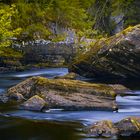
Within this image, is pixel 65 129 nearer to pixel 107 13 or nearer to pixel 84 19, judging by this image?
pixel 84 19

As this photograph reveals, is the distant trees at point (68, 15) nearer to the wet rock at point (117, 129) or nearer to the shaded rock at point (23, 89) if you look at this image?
the shaded rock at point (23, 89)

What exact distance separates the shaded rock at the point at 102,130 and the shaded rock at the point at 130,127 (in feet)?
0.64

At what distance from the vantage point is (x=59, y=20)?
107ft

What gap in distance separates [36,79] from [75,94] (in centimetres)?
218

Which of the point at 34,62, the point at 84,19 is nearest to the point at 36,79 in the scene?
the point at 34,62

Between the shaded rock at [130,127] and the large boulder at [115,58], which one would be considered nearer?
the shaded rock at [130,127]

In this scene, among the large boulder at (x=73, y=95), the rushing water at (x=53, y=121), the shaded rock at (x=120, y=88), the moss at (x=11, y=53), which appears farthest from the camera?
the moss at (x=11, y=53)

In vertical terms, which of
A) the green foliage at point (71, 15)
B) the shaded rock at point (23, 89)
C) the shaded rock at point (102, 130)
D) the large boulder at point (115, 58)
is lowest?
the shaded rock at point (102, 130)

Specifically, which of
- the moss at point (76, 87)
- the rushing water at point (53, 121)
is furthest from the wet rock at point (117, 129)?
the moss at point (76, 87)

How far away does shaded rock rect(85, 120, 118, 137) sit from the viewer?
502 inches

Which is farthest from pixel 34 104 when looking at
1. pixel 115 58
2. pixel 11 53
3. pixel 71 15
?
pixel 71 15

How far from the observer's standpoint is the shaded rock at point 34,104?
15883 mm

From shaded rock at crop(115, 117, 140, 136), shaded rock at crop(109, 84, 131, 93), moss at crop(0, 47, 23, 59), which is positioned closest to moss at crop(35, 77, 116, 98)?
shaded rock at crop(109, 84, 131, 93)

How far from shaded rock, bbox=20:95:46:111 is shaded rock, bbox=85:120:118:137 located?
10.5 feet
